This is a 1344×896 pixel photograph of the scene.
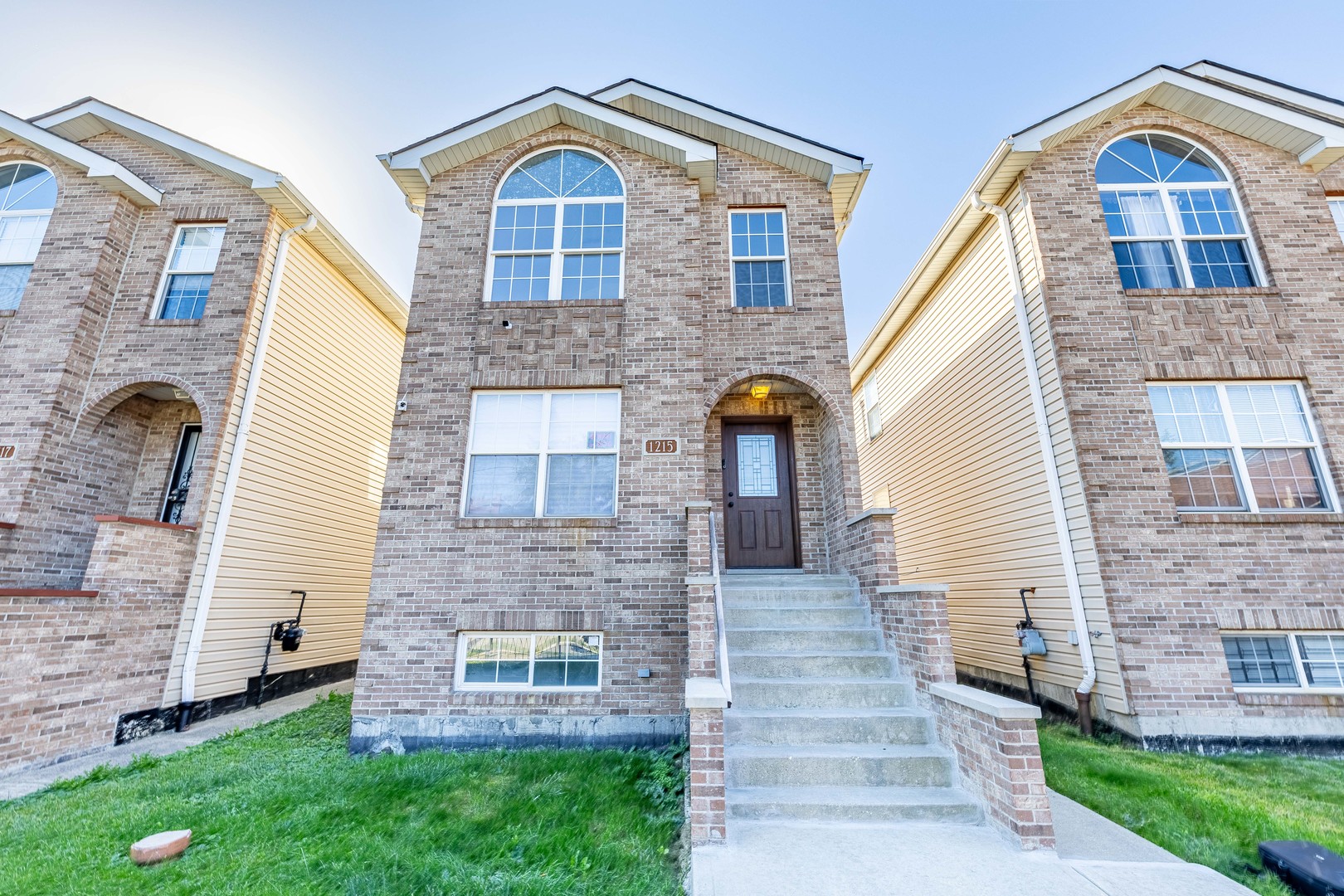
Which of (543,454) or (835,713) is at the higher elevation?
A: (543,454)

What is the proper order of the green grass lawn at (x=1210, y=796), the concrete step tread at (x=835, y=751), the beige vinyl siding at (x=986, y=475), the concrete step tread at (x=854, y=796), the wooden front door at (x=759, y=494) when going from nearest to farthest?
the green grass lawn at (x=1210, y=796) < the concrete step tread at (x=854, y=796) < the concrete step tread at (x=835, y=751) < the beige vinyl siding at (x=986, y=475) < the wooden front door at (x=759, y=494)

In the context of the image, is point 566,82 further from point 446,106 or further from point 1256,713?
point 1256,713

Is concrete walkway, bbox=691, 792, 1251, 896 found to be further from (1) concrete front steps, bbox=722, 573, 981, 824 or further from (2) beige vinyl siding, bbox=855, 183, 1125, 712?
(2) beige vinyl siding, bbox=855, 183, 1125, 712

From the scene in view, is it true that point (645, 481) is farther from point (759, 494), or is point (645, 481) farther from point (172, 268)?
point (172, 268)

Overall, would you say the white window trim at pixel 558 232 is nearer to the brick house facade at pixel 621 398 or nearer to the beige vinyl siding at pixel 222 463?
the brick house facade at pixel 621 398

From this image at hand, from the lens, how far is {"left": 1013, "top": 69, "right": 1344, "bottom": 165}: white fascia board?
7.29m

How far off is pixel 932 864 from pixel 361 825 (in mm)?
3649

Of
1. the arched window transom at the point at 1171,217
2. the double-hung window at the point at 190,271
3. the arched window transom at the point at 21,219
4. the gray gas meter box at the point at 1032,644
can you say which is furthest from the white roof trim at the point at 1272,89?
the arched window transom at the point at 21,219

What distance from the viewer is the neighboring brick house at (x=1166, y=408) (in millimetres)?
5891

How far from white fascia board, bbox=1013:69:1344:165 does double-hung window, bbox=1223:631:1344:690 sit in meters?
6.20

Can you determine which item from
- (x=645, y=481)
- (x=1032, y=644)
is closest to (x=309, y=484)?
(x=645, y=481)

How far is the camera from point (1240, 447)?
6492mm

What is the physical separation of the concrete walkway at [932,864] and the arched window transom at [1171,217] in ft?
21.7

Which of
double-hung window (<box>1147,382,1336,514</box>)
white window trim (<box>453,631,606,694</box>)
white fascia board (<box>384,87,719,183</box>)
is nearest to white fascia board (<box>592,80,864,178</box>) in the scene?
white fascia board (<box>384,87,719,183</box>)
